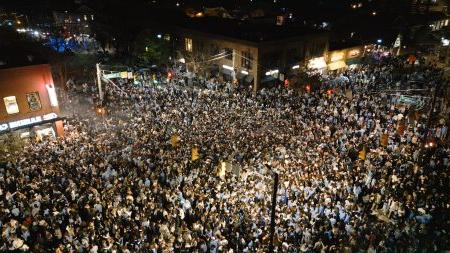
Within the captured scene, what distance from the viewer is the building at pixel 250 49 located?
31.4 m

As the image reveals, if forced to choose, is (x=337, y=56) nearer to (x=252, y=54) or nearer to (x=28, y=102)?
(x=252, y=54)

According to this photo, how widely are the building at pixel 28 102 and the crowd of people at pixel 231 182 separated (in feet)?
4.13

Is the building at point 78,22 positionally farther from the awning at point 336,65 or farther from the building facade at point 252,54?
the awning at point 336,65

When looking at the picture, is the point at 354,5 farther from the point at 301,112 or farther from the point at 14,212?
the point at 14,212

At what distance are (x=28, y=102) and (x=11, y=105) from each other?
0.85 m

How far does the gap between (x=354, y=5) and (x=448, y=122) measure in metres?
35.6

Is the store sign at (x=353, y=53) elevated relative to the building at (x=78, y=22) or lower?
lower

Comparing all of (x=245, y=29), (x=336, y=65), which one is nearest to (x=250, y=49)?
(x=245, y=29)

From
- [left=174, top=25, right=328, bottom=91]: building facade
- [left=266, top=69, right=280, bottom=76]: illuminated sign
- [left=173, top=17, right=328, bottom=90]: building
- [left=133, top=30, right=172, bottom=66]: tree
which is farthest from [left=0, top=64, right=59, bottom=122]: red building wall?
[left=266, top=69, right=280, bottom=76]: illuminated sign

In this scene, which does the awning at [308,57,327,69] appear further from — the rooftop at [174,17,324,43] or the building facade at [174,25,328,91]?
the rooftop at [174,17,324,43]

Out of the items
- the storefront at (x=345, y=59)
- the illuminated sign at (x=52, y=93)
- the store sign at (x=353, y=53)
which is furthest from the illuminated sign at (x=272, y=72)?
the illuminated sign at (x=52, y=93)

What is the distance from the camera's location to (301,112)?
72.4 feet

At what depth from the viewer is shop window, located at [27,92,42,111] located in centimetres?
2039

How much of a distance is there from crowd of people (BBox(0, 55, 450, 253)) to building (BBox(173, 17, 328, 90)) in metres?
9.92
